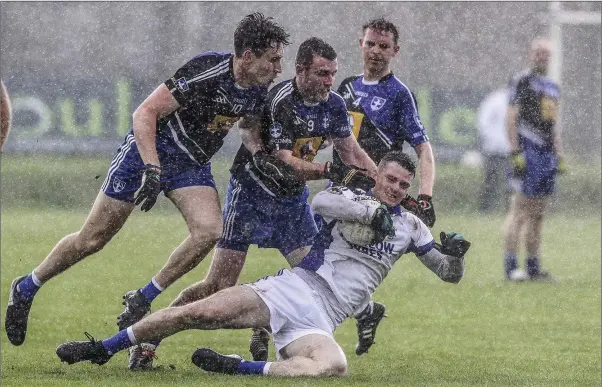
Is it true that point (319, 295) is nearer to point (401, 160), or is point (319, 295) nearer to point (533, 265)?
point (401, 160)

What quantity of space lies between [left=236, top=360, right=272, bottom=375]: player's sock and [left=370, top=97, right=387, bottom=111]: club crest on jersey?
235 centimetres

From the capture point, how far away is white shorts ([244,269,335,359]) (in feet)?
22.1

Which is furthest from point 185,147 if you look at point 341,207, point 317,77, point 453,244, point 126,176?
point 453,244

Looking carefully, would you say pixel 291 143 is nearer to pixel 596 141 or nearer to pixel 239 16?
pixel 239 16

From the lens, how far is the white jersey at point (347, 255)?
270 inches

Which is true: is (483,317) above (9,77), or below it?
below

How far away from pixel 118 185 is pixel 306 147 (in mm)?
1124

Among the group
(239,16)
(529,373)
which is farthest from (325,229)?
(239,16)

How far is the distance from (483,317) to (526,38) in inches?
330

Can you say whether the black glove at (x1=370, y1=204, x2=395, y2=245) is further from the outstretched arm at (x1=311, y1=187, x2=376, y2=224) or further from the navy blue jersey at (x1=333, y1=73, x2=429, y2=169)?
the navy blue jersey at (x1=333, y1=73, x2=429, y2=169)

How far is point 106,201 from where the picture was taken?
751 centimetres

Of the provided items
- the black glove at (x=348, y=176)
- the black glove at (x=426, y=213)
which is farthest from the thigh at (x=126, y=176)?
the black glove at (x=426, y=213)

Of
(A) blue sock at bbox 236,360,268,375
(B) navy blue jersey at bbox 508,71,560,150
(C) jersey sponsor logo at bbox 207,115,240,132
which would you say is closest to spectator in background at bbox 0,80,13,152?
(C) jersey sponsor logo at bbox 207,115,240,132

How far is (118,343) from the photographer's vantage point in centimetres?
670
